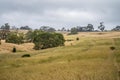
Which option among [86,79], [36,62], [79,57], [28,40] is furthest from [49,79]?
[28,40]

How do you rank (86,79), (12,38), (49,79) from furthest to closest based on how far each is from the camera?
(12,38)
(49,79)
(86,79)

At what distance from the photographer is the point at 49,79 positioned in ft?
96.0

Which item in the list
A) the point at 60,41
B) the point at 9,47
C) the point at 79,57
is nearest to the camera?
the point at 79,57

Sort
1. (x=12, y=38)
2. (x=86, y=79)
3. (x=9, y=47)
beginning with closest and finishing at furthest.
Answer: (x=86, y=79) < (x=9, y=47) < (x=12, y=38)

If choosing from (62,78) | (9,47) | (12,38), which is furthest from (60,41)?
(62,78)

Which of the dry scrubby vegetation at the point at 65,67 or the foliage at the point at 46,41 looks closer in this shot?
the dry scrubby vegetation at the point at 65,67

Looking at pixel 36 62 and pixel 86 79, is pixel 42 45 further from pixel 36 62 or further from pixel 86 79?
pixel 86 79

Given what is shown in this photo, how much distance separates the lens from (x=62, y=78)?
29.4 m

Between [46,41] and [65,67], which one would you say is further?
[46,41]

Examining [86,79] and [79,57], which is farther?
[79,57]

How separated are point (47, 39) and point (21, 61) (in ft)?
197

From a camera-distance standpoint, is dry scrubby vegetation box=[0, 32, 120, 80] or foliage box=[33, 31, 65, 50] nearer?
dry scrubby vegetation box=[0, 32, 120, 80]

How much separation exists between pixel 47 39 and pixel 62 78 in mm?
83168

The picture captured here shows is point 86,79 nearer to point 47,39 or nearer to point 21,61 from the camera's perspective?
point 21,61
